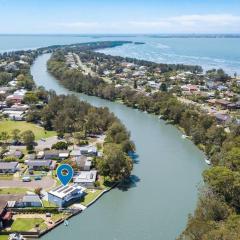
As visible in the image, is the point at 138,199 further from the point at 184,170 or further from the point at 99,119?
the point at 99,119

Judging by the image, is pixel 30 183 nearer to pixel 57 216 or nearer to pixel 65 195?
pixel 65 195

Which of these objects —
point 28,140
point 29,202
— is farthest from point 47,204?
point 28,140

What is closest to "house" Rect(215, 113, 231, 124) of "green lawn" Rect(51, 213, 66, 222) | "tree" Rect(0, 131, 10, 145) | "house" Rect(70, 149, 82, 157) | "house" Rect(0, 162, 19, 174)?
"house" Rect(70, 149, 82, 157)

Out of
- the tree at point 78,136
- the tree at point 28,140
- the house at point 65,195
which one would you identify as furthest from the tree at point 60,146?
the house at point 65,195

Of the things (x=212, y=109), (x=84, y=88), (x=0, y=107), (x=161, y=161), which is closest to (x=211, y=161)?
(x=161, y=161)

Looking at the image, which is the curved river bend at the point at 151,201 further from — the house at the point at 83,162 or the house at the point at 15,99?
the house at the point at 15,99

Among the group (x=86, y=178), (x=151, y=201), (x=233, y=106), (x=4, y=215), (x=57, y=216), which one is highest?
(x=233, y=106)

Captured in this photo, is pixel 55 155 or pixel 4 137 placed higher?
pixel 4 137
